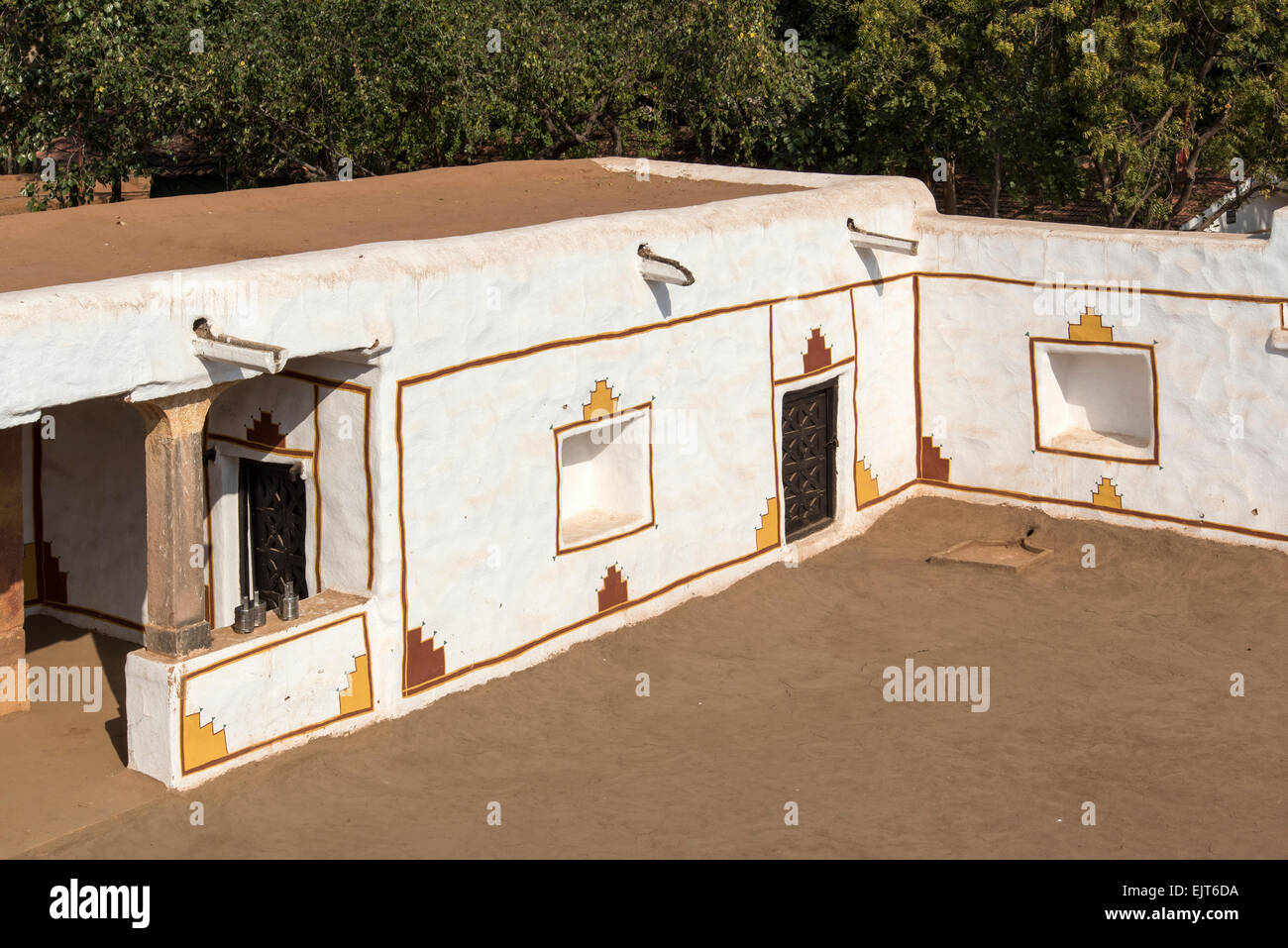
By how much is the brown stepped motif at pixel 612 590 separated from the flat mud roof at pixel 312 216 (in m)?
2.66

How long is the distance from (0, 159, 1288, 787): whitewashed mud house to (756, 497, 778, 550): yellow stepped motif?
29mm

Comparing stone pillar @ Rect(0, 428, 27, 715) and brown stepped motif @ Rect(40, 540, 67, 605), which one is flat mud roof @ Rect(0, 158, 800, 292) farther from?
brown stepped motif @ Rect(40, 540, 67, 605)

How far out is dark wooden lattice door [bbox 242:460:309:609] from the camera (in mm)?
10633

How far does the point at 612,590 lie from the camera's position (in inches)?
467

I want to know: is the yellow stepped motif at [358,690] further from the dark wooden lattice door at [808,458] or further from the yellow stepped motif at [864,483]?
the yellow stepped motif at [864,483]

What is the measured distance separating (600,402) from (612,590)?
1385mm

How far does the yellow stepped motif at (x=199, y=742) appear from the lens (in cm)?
917

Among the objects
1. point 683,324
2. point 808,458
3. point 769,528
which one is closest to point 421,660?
point 683,324

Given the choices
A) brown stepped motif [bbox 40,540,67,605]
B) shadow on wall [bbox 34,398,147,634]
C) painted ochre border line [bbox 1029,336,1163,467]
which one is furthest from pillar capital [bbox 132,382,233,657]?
painted ochre border line [bbox 1029,336,1163,467]

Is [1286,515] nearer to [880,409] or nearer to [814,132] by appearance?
[880,409]

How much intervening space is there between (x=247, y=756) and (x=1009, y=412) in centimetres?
771

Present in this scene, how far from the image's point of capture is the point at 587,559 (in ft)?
38.1

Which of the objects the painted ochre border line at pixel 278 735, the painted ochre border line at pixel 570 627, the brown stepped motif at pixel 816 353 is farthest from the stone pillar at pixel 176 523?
the brown stepped motif at pixel 816 353
